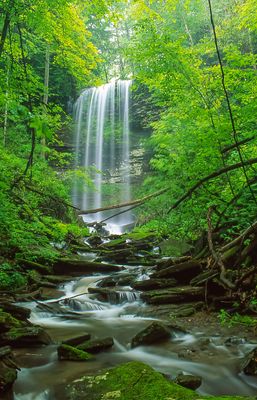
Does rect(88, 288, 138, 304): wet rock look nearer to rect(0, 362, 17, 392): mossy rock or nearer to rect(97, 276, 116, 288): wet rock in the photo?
rect(97, 276, 116, 288): wet rock

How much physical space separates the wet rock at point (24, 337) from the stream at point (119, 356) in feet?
0.33

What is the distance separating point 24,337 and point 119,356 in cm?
140

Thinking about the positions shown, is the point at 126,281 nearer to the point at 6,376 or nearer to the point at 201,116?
the point at 201,116

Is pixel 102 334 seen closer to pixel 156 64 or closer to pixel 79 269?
pixel 79 269

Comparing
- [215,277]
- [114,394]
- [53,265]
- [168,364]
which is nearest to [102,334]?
[168,364]

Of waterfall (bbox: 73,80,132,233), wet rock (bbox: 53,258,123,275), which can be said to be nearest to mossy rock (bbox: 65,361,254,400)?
wet rock (bbox: 53,258,123,275)

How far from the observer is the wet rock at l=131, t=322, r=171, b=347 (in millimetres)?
5332

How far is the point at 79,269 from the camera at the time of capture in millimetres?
10117

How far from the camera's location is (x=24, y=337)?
4.82m

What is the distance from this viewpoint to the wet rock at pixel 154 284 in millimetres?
7965

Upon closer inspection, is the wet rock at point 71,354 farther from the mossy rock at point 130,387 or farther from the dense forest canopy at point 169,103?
A: the dense forest canopy at point 169,103

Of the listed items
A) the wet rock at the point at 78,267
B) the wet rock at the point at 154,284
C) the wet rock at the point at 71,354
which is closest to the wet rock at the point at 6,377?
the wet rock at the point at 71,354

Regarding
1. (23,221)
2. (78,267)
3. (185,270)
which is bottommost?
(78,267)

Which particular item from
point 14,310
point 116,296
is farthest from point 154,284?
point 14,310
